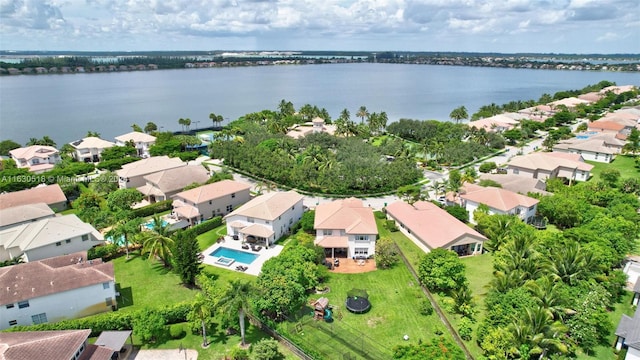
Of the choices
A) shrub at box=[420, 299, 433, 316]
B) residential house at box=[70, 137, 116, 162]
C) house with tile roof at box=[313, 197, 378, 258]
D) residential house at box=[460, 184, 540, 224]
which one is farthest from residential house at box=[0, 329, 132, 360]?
residential house at box=[70, 137, 116, 162]

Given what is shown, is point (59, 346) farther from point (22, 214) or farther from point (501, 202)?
point (501, 202)

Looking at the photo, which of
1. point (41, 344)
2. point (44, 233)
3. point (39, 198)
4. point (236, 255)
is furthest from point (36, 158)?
point (41, 344)

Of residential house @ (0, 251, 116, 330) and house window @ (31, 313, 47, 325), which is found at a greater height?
residential house @ (0, 251, 116, 330)

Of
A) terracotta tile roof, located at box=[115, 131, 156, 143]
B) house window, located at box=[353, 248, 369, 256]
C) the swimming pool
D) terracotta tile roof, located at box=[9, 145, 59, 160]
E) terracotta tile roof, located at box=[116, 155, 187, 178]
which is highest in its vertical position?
terracotta tile roof, located at box=[115, 131, 156, 143]

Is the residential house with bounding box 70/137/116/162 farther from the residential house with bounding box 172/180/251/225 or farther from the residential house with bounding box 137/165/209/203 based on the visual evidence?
the residential house with bounding box 172/180/251/225

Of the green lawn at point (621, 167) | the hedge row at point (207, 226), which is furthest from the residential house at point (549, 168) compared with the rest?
the hedge row at point (207, 226)

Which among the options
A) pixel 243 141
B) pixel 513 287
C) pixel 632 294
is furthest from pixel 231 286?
pixel 243 141

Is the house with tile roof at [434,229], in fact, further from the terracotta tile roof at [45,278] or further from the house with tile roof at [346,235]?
the terracotta tile roof at [45,278]
